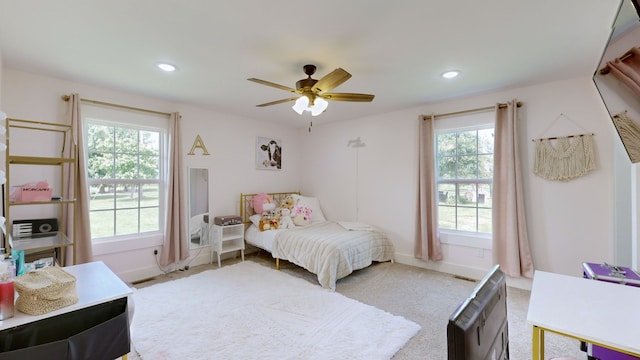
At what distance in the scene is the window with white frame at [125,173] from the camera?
3125 millimetres

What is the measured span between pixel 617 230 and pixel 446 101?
7.09ft

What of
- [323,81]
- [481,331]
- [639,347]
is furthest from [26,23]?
[639,347]

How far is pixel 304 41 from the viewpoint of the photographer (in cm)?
201

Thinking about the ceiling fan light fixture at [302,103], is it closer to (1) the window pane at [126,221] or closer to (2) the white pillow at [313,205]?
(2) the white pillow at [313,205]

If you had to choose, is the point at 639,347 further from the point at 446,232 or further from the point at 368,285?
the point at 446,232

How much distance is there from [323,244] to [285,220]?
1116 millimetres

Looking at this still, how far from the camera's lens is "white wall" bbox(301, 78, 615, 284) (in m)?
2.70

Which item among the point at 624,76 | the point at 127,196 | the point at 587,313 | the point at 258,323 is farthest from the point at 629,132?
the point at 127,196

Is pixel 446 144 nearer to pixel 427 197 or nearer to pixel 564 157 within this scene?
pixel 427 197

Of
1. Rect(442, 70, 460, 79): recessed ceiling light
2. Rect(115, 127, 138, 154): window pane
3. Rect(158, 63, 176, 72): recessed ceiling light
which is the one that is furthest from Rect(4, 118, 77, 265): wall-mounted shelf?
Rect(442, 70, 460, 79): recessed ceiling light

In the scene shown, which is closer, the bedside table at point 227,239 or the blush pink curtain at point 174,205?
the blush pink curtain at point 174,205

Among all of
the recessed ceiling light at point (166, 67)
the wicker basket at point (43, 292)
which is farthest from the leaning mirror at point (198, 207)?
the wicker basket at point (43, 292)

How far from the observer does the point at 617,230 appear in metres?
2.52

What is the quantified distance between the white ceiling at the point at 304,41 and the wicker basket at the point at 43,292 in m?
1.56
